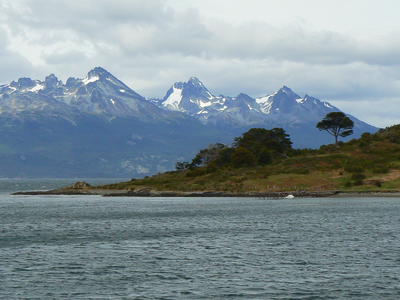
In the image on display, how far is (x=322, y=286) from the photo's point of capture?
43812mm

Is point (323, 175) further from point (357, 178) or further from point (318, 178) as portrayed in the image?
point (357, 178)

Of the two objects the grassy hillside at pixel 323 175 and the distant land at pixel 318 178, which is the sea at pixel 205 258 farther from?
the grassy hillside at pixel 323 175

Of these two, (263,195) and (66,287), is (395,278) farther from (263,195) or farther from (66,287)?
(263,195)

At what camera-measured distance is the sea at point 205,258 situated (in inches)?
1704

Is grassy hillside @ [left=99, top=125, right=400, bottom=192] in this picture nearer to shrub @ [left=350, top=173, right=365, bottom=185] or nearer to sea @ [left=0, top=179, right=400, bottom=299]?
shrub @ [left=350, top=173, right=365, bottom=185]

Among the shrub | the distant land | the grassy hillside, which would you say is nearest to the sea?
the distant land

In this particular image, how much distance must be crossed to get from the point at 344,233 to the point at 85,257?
3321 centimetres

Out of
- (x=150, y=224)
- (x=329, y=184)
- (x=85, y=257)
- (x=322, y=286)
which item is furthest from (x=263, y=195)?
(x=322, y=286)

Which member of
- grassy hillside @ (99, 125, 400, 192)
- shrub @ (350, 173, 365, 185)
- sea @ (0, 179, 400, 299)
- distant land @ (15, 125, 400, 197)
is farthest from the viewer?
grassy hillside @ (99, 125, 400, 192)

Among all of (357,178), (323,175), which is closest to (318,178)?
(323,175)

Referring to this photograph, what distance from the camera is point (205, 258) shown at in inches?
2274

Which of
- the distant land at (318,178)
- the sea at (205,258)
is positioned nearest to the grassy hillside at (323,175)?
the distant land at (318,178)

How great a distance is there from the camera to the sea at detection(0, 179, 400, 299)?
43281mm

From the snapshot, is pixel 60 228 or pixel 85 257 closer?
pixel 85 257
